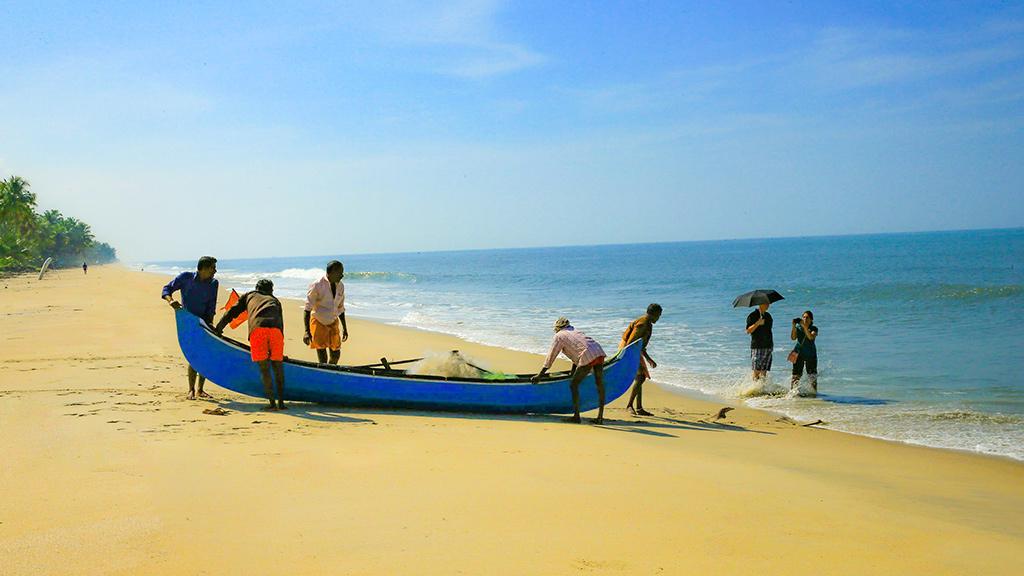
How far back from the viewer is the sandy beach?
426 cm

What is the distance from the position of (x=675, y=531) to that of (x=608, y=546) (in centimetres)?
63

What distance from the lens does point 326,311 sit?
975 centimetres

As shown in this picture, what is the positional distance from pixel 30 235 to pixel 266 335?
79.8m

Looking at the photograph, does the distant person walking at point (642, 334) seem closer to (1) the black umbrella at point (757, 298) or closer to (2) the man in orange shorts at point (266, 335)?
(1) the black umbrella at point (757, 298)

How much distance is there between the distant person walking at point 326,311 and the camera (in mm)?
9570

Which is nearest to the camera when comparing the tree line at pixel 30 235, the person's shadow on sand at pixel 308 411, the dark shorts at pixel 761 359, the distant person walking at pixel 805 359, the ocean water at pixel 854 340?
the person's shadow on sand at pixel 308 411

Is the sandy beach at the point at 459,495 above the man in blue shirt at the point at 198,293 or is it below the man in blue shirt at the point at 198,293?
below

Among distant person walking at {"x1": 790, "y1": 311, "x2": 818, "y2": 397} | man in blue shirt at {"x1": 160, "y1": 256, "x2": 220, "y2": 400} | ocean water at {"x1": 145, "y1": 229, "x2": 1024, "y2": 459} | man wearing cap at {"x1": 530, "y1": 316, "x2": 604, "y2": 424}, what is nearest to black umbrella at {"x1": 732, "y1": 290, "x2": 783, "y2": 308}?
distant person walking at {"x1": 790, "y1": 311, "x2": 818, "y2": 397}

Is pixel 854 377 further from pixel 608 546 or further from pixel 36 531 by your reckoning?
pixel 36 531

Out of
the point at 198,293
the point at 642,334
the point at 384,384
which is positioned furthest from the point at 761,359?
the point at 198,293

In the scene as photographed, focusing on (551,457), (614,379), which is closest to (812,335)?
(614,379)

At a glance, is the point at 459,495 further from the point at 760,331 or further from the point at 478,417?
the point at 760,331

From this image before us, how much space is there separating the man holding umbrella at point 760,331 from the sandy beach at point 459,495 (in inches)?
107

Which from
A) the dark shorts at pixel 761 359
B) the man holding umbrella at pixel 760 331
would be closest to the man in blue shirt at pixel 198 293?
the man holding umbrella at pixel 760 331
